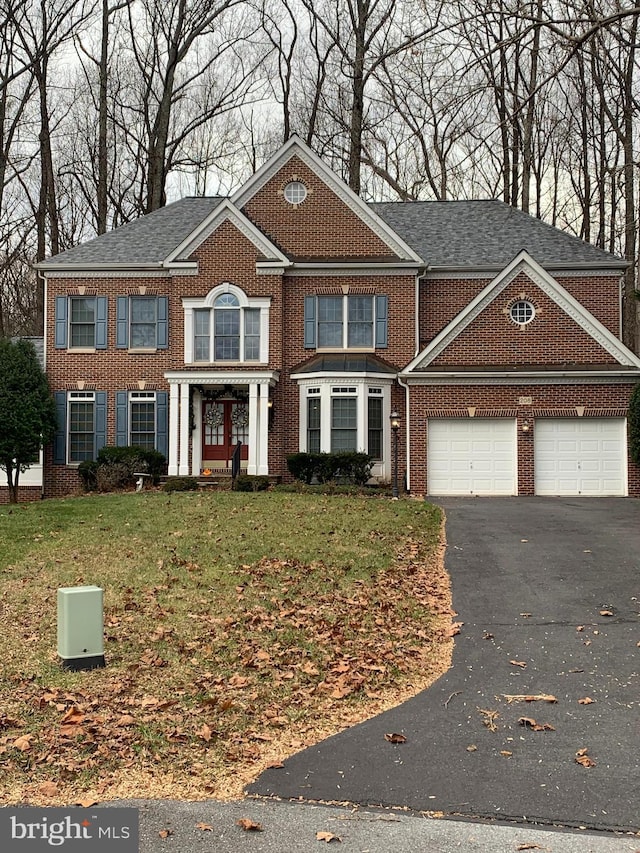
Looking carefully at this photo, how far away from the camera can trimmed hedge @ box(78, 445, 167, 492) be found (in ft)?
73.2

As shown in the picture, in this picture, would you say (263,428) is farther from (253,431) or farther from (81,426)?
(81,426)

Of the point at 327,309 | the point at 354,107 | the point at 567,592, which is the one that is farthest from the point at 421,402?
the point at 354,107

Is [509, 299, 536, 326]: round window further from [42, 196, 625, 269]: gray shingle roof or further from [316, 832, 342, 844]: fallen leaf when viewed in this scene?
[316, 832, 342, 844]: fallen leaf

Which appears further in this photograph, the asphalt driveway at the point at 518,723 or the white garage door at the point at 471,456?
the white garage door at the point at 471,456

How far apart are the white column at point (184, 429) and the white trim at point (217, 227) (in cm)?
351

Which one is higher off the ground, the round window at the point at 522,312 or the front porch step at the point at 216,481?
the round window at the point at 522,312

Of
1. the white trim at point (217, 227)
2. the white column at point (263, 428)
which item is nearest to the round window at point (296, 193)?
the white trim at point (217, 227)

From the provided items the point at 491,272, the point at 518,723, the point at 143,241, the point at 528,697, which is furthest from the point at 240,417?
the point at 518,723

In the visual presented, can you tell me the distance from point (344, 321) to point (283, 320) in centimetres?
168

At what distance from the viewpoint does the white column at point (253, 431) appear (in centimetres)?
2281

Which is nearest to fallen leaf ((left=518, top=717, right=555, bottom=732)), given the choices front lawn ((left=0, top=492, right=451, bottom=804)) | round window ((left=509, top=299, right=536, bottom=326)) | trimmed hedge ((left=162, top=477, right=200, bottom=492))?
front lawn ((left=0, top=492, right=451, bottom=804))

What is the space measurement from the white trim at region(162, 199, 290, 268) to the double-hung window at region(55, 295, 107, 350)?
2.57 m

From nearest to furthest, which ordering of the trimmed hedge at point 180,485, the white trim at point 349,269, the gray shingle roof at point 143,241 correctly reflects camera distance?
the trimmed hedge at point 180,485
the white trim at point 349,269
the gray shingle roof at point 143,241

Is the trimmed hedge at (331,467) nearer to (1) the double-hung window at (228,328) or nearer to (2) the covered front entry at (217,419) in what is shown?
(2) the covered front entry at (217,419)
